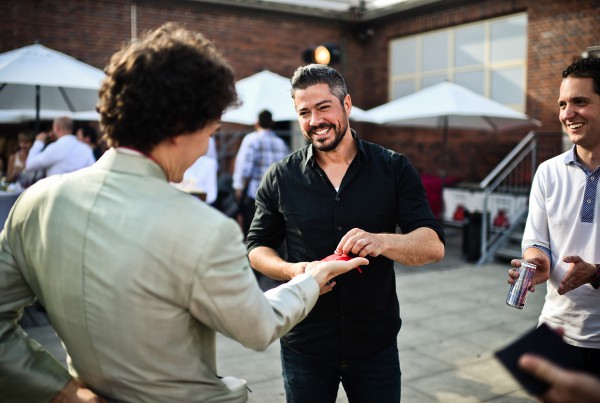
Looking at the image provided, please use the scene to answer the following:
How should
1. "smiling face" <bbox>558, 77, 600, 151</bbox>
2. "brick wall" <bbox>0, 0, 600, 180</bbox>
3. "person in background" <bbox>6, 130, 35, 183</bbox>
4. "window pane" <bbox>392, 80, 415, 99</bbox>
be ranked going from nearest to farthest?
"smiling face" <bbox>558, 77, 600, 151</bbox>
"person in background" <bbox>6, 130, 35, 183</bbox>
"brick wall" <bbox>0, 0, 600, 180</bbox>
"window pane" <bbox>392, 80, 415, 99</bbox>

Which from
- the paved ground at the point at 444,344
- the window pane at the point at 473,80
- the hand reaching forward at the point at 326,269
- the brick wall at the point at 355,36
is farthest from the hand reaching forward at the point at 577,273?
the window pane at the point at 473,80

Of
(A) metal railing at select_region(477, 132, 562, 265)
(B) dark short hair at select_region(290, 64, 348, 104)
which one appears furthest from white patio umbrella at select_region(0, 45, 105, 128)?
(A) metal railing at select_region(477, 132, 562, 265)

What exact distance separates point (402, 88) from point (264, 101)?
723 centimetres

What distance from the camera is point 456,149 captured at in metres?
14.3

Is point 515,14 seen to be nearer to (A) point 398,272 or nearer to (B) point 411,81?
(B) point 411,81

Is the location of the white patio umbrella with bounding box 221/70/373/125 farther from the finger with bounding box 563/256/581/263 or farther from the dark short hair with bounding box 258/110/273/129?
the finger with bounding box 563/256/581/263

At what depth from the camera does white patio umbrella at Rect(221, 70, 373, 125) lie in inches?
384

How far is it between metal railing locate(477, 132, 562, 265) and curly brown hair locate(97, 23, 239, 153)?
8.67m

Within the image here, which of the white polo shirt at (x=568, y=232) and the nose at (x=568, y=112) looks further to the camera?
the nose at (x=568, y=112)

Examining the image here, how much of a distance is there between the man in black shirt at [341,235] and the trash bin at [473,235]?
752 cm

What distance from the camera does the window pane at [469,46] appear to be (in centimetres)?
1387

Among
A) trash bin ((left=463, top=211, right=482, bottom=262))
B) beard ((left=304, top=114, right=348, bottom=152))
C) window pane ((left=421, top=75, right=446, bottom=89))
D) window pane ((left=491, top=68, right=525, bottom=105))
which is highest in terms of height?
window pane ((left=421, top=75, right=446, bottom=89))

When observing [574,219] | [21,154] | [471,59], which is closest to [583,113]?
[574,219]

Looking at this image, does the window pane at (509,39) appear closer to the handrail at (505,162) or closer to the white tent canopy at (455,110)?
the white tent canopy at (455,110)
